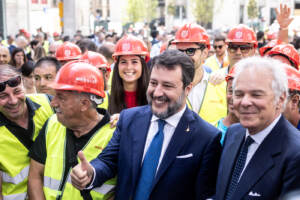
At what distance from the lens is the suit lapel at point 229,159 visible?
2861mm

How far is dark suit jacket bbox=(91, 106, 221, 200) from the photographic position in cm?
306

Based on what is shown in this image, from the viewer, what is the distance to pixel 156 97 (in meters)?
3.18

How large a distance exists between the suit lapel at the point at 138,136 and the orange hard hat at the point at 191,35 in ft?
8.40

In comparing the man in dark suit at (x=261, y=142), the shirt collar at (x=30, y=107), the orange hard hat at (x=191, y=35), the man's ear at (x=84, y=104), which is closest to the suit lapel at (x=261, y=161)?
the man in dark suit at (x=261, y=142)

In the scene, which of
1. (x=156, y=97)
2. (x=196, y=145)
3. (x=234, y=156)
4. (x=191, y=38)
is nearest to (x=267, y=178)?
(x=234, y=156)

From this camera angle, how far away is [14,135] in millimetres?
3854

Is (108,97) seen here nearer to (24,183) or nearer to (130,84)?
(130,84)

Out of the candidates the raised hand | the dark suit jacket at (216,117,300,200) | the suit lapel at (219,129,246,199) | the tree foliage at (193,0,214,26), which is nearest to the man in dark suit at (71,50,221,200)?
the suit lapel at (219,129,246,199)

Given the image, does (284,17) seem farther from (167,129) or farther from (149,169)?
(149,169)

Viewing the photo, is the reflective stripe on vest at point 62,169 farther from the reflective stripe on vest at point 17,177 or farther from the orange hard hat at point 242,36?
the orange hard hat at point 242,36

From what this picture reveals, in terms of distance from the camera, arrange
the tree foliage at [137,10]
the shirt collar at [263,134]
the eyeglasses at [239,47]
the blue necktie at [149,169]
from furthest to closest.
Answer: the tree foliage at [137,10] → the eyeglasses at [239,47] → the blue necktie at [149,169] → the shirt collar at [263,134]

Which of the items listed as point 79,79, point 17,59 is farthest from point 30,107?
point 17,59

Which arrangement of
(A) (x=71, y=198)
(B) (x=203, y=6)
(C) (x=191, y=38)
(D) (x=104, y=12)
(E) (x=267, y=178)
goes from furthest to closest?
(D) (x=104, y=12), (B) (x=203, y=6), (C) (x=191, y=38), (A) (x=71, y=198), (E) (x=267, y=178)

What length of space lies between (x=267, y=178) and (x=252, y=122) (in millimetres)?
360
